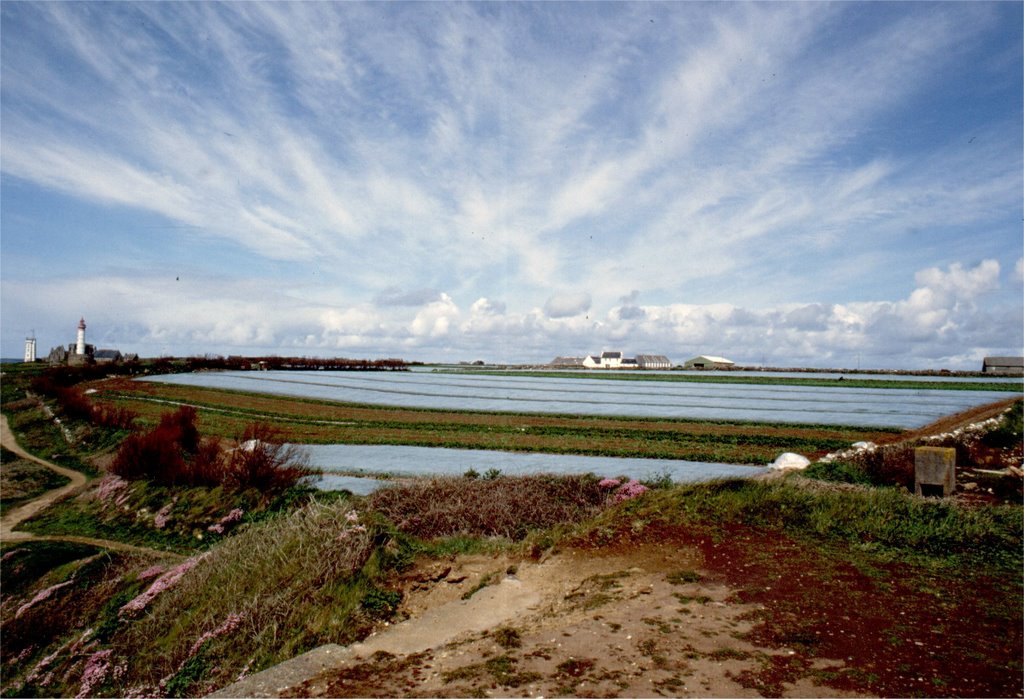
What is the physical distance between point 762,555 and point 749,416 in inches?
1127

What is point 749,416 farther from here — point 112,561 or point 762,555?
point 112,561

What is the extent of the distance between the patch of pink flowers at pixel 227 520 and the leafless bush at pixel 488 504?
16.3ft

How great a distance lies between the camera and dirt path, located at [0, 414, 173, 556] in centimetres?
1461

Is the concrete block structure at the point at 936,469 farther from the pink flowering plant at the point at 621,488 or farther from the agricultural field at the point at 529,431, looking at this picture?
the agricultural field at the point at 529,431

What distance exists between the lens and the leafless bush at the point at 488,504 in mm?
11133

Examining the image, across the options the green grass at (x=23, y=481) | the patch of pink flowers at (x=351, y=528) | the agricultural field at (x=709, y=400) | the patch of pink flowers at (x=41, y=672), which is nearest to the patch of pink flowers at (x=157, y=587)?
the patch of pink flowers at (x=41, y=672)

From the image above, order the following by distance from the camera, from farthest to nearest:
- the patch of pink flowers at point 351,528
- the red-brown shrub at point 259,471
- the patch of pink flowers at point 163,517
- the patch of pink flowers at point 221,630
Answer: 1. the red-brown shrub at point 259,471
2. the patch of pink flowers at point 163,517
3. the patch of pink flowers at point 351,528
4. the patch of pink flowers at point 221,630

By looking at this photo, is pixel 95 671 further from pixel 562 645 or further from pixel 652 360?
pixel 652 360

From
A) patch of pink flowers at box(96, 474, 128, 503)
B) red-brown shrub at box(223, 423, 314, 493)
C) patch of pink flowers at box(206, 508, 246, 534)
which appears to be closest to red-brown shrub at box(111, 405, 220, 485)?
patch of pink flowers at box(96, 474, 128, 503)

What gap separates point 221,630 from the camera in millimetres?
8211

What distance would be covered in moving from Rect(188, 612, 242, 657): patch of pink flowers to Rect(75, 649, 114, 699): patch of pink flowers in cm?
200

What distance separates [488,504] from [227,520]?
24.4 ft

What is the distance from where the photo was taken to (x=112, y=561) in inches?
509

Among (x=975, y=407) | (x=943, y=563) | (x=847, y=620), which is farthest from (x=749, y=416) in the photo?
(x=847, y=620)
